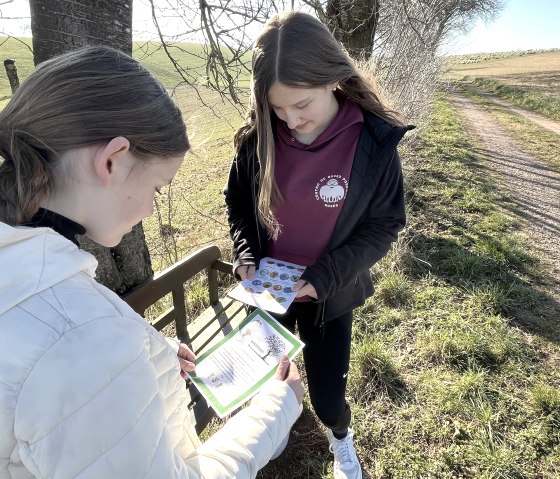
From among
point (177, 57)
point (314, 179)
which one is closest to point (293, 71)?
point (314, 179)

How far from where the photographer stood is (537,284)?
12.2 ft

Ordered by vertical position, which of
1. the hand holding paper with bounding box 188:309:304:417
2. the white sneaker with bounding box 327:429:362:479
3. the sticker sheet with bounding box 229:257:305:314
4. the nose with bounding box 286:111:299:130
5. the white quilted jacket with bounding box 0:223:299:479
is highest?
the nose with bounding box 286:111:299:130

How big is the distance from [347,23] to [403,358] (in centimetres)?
339

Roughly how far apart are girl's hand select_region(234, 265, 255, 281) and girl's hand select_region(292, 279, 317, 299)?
24cm

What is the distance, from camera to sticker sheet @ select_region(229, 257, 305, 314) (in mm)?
1715

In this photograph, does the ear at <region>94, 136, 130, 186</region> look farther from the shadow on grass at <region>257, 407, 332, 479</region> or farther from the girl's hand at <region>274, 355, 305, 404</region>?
the shadow on grass at <region>257, 407, 332, 479</region>

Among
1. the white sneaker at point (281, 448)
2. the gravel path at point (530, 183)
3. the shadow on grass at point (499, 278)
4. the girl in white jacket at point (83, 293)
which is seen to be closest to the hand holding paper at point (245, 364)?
the girl in white jacket at point (83, 293)

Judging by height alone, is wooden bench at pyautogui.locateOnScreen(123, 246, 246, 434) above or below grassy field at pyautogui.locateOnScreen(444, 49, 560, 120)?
below

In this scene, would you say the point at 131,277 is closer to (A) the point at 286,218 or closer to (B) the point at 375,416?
(A) the point at 286,218

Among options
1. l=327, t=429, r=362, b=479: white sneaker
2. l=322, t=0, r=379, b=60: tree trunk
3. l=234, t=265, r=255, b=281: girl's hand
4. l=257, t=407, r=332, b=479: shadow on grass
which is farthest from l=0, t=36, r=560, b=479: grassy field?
l=322, t=0, r=379, b=60: tree trunk

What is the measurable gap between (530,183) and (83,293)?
24.2 feet

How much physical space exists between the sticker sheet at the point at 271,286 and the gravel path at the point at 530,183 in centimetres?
283

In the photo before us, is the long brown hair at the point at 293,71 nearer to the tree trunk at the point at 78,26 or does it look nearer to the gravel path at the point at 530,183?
the tree trunk at the point at 78,26

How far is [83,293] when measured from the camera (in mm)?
785
